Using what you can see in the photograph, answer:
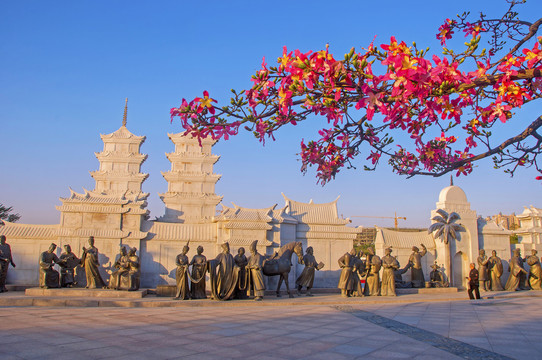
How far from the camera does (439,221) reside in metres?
18.3

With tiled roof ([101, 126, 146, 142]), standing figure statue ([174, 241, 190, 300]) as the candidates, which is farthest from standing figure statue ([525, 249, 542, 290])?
tiled roof ([101, 126, 146, 142])

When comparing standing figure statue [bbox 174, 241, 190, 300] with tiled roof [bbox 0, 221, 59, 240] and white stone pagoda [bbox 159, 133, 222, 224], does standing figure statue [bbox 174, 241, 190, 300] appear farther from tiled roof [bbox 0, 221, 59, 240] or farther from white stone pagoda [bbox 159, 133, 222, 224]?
white stone pagoda [bbox 159, 133, 222, 224]

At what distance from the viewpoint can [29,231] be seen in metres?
15.6

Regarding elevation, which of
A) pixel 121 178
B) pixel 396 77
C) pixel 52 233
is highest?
pixel 121 178

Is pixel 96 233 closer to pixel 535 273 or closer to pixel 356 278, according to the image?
pixel 356 278

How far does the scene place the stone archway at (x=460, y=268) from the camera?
18.5 metres

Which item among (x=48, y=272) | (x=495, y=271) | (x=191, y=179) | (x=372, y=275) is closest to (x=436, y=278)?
(x=495, y=271)

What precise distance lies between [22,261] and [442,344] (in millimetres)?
14999

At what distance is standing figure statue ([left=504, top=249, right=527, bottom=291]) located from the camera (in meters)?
16.9

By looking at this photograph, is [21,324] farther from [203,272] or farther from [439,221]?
[439,221]

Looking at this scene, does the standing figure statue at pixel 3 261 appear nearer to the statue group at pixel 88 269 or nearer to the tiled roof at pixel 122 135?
the statue group at pixel 88 269

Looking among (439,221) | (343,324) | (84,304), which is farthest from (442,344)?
(439,221)

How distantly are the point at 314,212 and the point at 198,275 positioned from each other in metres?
7.10

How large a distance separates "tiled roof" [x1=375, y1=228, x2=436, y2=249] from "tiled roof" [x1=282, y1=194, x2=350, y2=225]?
1.88 meters
